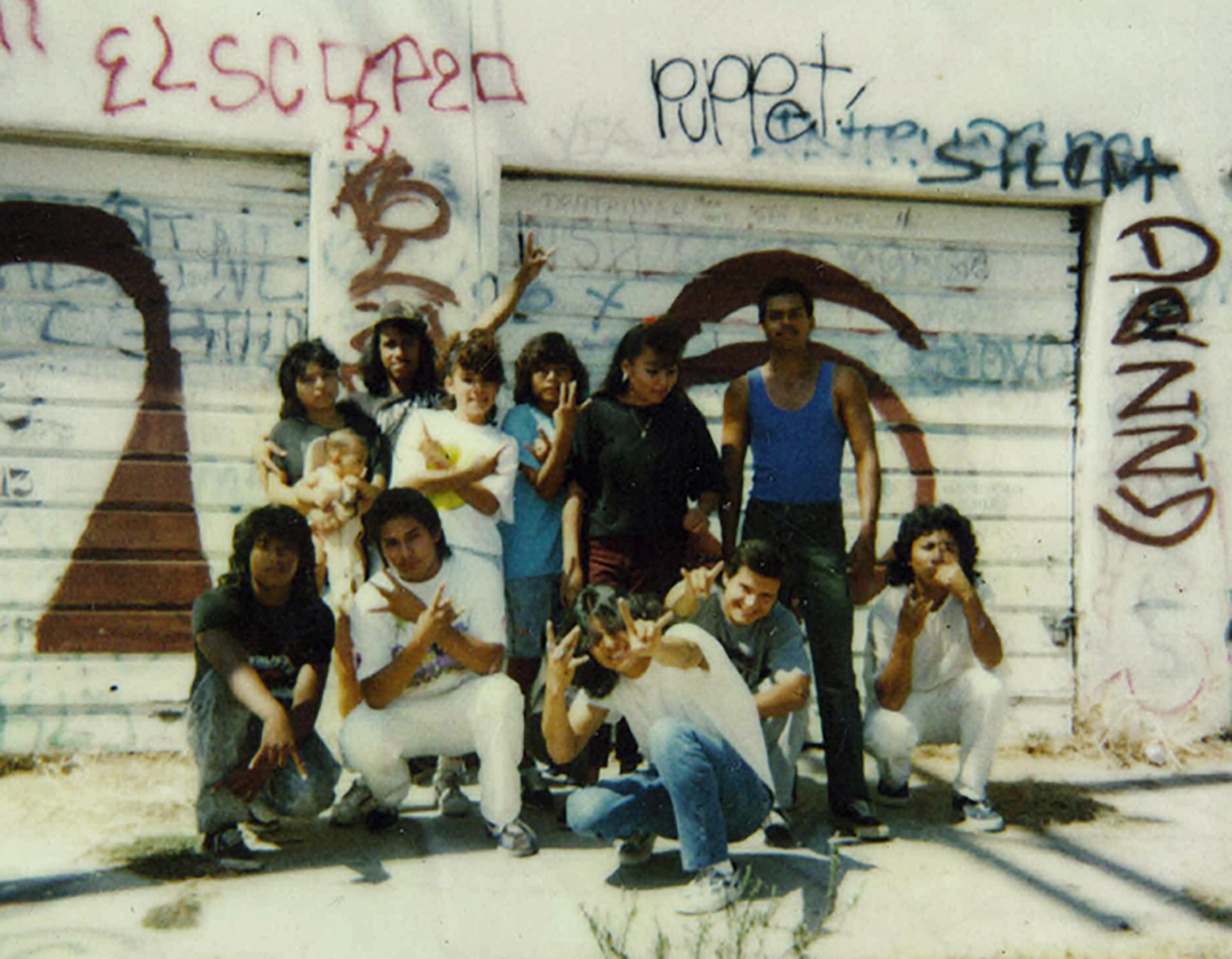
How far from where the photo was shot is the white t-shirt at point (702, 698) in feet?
11.1

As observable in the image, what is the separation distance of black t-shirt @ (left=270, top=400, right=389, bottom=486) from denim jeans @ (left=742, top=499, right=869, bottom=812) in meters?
1.30

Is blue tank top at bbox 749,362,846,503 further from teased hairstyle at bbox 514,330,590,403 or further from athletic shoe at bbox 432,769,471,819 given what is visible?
athletic shoe at bbox 432,769,471,819

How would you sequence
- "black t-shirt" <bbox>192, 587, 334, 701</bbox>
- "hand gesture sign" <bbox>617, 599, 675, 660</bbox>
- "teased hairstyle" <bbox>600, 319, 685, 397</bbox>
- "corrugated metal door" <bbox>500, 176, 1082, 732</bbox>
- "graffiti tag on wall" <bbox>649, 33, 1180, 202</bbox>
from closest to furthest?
"hand gesture sign" <bbox>617, 599, 675, 660</bbox> → "black t-shirt" <bbox>192, 587, 334, 701</bbox> → "teased hairstyle" <bbox>600, 319, 685, 397</bbox> → "graffiti tag on wall" <bbox>649, 33, 1180, 202</bbox> → "corrugated metal door" <bbox>500, 176, 1082, 732</bbox>

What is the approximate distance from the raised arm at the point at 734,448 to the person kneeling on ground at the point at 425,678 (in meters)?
0.89

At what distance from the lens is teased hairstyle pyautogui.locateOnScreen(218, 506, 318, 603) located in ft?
11.7

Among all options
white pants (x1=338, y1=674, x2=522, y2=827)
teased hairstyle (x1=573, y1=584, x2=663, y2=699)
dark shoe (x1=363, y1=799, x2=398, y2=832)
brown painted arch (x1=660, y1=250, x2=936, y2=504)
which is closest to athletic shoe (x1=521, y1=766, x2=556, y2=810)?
white pants (x1=338, y1=674, x2=522, y2=827)

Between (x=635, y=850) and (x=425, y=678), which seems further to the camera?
(x=425, y=678)

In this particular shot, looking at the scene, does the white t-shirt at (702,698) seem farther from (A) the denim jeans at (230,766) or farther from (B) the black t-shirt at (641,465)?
(A) the denim jeans at (230,766)

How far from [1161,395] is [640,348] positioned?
8.92 ft

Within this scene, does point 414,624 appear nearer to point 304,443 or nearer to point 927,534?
point 304,443

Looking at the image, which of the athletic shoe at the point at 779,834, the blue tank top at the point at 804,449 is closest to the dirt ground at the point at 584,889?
the athletic shoe at the point at 779,834

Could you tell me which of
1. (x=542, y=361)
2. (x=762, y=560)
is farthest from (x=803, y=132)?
(x=762, y=560)

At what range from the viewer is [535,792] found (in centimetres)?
407

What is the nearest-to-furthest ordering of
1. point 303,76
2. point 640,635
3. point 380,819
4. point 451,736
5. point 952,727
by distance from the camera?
point 640,635
point 451,736
point 380,819
point 952,727
point 303,76
